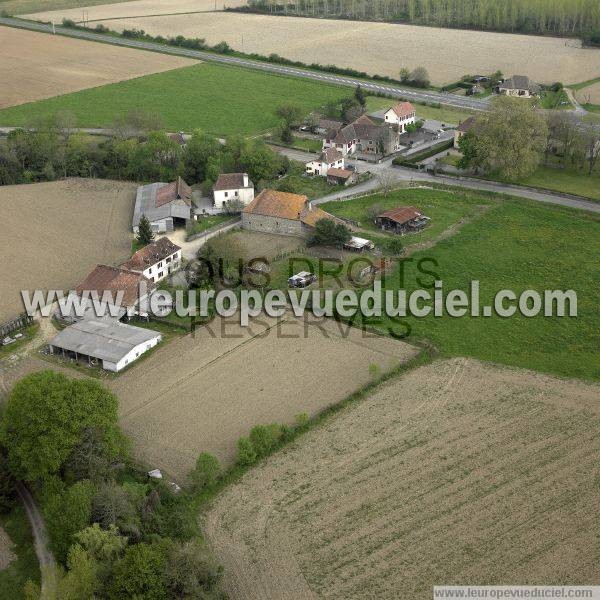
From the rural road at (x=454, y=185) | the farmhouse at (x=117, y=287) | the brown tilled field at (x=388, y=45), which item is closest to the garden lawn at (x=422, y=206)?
the rural road at (x=454, y=185)

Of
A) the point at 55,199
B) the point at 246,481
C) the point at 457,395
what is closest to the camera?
the point at 246,481

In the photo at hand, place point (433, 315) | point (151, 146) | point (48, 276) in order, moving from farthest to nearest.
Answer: point (151, 146) → point (48, 276) → point (433, 315)

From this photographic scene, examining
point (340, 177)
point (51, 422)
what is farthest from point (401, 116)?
point (51, 422)

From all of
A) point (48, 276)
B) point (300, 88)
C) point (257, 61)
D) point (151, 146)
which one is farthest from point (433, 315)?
point (257, 61)

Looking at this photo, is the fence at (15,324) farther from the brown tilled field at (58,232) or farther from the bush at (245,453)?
the bush at (245,453)

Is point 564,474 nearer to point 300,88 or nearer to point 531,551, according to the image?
point 531,551

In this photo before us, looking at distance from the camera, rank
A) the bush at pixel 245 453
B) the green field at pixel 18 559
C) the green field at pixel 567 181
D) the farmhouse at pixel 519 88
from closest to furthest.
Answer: the green field at pixel 18 559
the bush at pixel 245 453
the green field at pixel 567 181
the farmhouse at pixel 519 88

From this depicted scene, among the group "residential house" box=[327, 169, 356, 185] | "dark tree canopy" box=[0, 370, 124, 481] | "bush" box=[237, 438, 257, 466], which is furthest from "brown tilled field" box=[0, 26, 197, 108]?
"bush" box=[237, 438, 257, 466]
